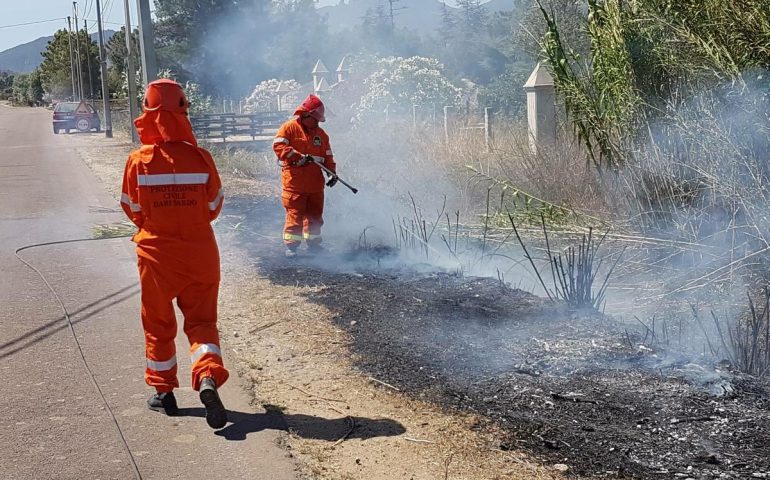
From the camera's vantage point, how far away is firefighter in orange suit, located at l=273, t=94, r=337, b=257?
8.32m

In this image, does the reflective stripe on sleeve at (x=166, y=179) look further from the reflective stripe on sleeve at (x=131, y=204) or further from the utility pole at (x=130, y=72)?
the utility pole at (x=130, y=72)

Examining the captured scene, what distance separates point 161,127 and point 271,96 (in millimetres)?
40981

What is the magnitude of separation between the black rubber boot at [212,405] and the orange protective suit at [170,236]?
0.14m

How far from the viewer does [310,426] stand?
4332 mm

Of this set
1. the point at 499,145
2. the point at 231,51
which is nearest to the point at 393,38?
the point at 231,51

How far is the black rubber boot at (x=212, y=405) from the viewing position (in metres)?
4.13

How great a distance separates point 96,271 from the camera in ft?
27.7

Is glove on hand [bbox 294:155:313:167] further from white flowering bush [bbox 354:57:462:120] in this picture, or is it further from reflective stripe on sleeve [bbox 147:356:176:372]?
white flowering bush [bbox 354:57:462:120]

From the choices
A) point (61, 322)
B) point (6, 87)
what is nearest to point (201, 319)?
point (61, 322)

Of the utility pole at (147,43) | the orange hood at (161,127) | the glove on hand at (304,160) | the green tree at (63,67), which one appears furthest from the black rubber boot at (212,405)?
the green tree at (63,67)

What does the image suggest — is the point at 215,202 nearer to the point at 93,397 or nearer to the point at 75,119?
the point at 93,397

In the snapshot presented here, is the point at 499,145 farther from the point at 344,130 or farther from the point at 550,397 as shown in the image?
the point at 344,130

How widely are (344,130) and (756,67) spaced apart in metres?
16.2

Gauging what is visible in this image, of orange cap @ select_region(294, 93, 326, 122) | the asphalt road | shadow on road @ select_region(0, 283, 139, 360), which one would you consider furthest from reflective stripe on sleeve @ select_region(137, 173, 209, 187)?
orange cap @ select_region(294, 93, 326, 122)
